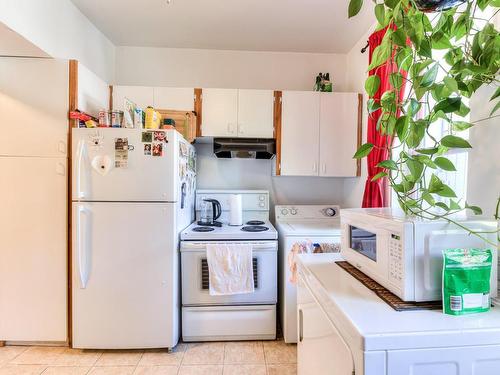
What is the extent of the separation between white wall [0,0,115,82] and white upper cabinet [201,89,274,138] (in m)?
1.01

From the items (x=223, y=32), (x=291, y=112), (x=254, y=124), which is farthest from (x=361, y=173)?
(x=223, y=32)

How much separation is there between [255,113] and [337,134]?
0.79 meters

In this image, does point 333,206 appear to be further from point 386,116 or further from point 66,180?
point 66,180

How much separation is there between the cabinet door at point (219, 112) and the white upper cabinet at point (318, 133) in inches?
18.1

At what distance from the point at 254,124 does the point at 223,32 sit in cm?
87

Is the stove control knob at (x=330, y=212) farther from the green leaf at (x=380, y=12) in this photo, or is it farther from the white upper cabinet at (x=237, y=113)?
the green leaf at (x=380, y=12)

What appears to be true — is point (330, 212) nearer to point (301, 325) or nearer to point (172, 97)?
point (301, 325)

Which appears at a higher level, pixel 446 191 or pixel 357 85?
pixel 357 85

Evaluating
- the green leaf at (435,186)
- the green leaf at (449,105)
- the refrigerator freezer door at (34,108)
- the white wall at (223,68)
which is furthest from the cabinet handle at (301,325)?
the white wall at (223,68)

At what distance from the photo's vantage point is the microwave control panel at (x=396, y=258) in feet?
2.59

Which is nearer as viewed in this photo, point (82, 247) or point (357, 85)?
point (82, 247)

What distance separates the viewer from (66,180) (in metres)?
1.86

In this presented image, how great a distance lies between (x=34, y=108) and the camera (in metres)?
1.83

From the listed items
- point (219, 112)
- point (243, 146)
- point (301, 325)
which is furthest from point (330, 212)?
point (301, 325)
